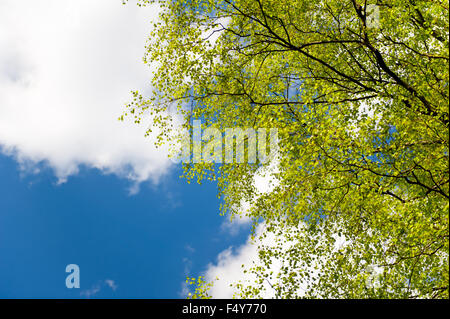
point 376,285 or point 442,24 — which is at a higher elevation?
point 442,24

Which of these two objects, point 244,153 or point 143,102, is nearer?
point 143,102

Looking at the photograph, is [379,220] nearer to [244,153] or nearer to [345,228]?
[345,228]

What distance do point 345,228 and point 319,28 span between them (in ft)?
25.6

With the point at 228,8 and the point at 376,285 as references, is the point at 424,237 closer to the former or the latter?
the point at 376,285

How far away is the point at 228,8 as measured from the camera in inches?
496

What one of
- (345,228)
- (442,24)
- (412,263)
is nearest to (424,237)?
(412,263)

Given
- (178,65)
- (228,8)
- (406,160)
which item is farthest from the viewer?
(178,65)

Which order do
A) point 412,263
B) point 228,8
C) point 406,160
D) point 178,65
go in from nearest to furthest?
point 412,263, point 406,160, point 228,8, point 178,65

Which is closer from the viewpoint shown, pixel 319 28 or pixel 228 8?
pixel 228 8

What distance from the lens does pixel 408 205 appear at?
925 centimetres

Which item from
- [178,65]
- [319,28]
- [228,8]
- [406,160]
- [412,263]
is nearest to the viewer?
[412,263]
